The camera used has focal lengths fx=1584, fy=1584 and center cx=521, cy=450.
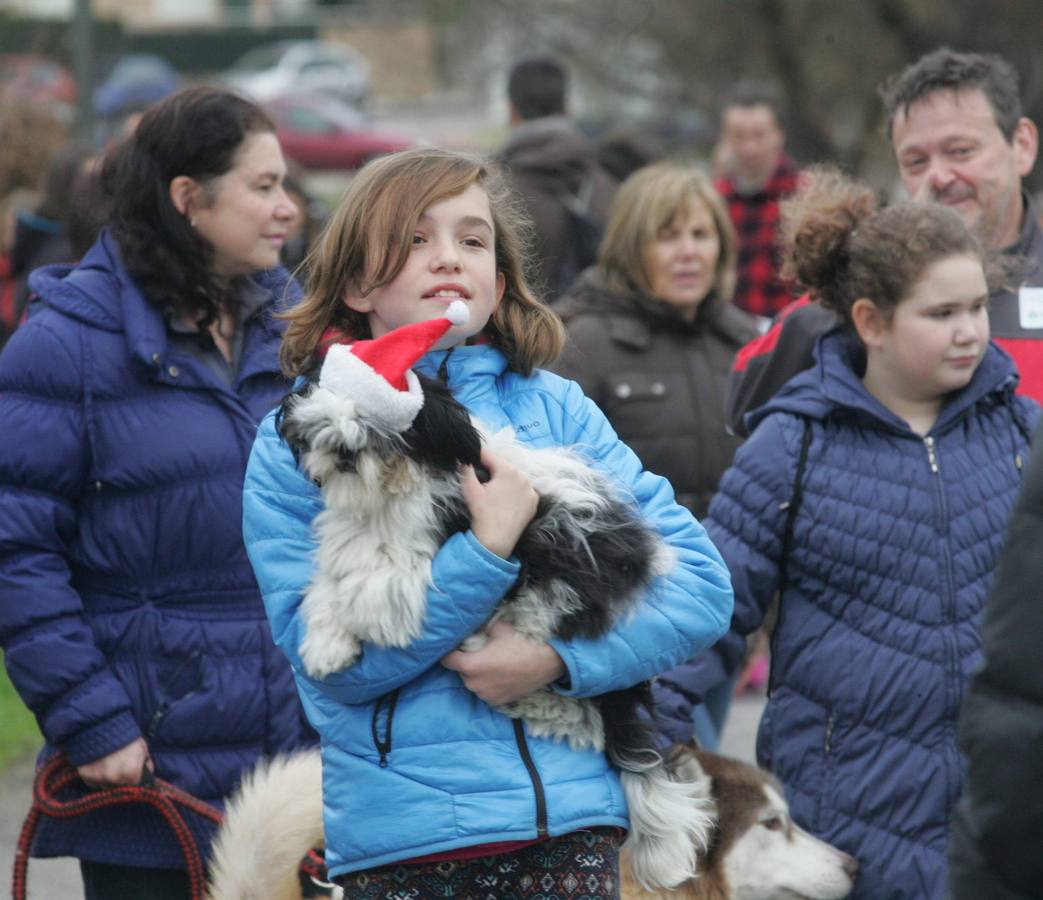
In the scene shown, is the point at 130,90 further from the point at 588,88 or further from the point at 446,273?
the point at 446,273

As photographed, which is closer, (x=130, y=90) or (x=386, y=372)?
(x=386, y=372)

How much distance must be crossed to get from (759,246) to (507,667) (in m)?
6.67

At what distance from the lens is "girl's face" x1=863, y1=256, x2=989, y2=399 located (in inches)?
147

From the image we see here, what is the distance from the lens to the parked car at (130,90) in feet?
40.0

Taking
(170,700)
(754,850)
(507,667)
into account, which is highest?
(507,667)

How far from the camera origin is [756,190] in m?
9.29

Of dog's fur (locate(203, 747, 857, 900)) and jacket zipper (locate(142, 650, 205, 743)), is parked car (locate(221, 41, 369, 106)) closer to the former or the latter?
jacket zipper (locate(142, 650, 205, 743))

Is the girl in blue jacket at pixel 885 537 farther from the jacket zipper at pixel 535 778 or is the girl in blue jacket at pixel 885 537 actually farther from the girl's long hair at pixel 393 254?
the jacket zipper at pixel 535 778

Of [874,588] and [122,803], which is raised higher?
[874,588]

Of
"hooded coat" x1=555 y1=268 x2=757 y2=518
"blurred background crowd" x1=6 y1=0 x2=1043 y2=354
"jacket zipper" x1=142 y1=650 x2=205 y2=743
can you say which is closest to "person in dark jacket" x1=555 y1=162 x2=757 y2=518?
"hooded coat" x1=555 y1=268 x2=757 y2=518

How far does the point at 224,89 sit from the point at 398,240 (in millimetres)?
1565

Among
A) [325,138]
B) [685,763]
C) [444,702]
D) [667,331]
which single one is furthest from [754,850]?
[325,138]

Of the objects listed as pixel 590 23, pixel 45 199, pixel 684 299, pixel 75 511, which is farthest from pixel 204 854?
pixel 590 23

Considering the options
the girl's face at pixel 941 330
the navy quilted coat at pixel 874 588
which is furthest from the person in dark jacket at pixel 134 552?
the girl's face at pixel 941 330
